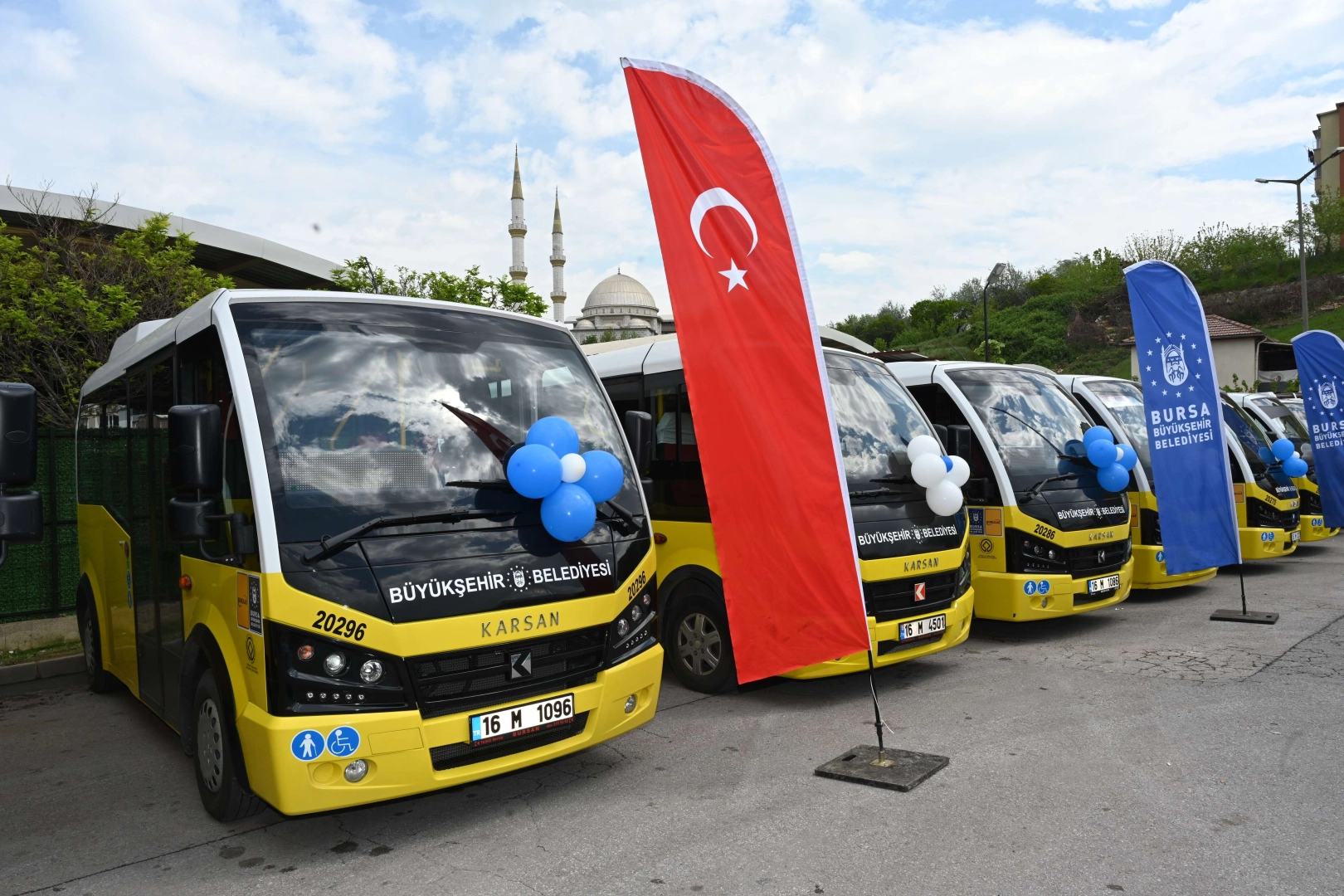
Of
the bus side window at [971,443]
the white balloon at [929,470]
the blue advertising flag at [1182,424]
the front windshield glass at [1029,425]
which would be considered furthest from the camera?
the blue advertising flag at [1182,424]

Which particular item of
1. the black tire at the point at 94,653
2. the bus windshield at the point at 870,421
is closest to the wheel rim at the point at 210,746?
the black tire at the point at 94,653

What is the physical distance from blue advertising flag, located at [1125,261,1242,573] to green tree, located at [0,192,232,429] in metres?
12.0

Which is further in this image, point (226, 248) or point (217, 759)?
point (226, 248)

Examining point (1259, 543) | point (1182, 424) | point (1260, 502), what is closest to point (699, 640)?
point (1182, 424)

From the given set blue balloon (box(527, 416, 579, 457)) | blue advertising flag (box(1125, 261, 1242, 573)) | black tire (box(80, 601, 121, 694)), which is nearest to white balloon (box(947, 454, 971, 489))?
blue advertising flag (box(1125, 261, 1242, 573))

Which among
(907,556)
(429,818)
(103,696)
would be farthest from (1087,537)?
(103,696)

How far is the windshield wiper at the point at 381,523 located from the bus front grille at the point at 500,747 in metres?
0.91

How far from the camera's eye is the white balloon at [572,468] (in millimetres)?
4605

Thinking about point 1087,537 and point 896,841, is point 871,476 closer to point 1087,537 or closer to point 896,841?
point 1087,537

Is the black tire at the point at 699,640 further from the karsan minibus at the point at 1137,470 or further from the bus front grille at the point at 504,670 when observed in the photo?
the karsan minibus at the point at 1137,470

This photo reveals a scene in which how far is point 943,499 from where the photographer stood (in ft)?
22.3

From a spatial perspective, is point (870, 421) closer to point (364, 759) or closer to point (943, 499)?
point (943, 499)

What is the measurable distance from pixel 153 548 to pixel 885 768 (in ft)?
13.5

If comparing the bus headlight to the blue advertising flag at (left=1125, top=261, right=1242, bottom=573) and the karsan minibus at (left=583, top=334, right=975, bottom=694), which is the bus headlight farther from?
the blue advertising flag at (left=1125, top=261, right=1242, bottom=573)
